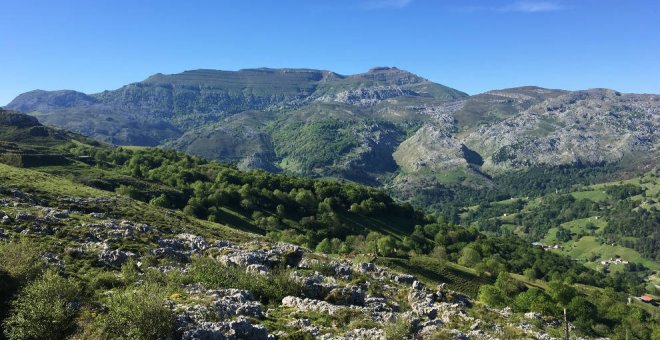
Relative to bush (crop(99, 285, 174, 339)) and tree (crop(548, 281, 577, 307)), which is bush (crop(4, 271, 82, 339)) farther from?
tree (crop(548, 281, 577, 307))

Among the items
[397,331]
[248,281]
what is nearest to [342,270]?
[248,281]

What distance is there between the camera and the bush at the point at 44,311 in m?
32.7

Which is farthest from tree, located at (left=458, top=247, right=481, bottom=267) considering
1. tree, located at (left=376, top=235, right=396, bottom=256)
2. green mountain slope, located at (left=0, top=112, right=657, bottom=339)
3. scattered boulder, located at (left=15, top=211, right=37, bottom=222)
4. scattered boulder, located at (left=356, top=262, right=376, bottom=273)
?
scattered boulder, located at (left=15, top=211, right=37, bottom=222)

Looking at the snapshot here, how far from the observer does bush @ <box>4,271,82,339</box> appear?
32.7 m

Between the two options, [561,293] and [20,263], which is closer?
[20,263]

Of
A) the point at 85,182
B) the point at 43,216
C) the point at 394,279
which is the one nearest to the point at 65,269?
the point at 43,216

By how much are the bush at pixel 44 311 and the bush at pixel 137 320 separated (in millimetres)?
3531

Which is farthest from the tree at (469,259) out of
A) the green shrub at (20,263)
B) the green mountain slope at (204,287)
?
the green shrub at (20,263)

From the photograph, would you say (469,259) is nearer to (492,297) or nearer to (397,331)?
(492,297)

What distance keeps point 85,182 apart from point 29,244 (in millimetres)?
81183

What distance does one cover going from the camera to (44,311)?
110 feet

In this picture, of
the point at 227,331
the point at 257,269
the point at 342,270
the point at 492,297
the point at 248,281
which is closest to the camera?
the point at 227,331

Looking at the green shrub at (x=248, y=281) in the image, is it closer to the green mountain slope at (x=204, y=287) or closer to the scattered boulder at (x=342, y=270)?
the green mountain slope at (x=204, y=287)

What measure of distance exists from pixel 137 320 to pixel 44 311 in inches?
299
